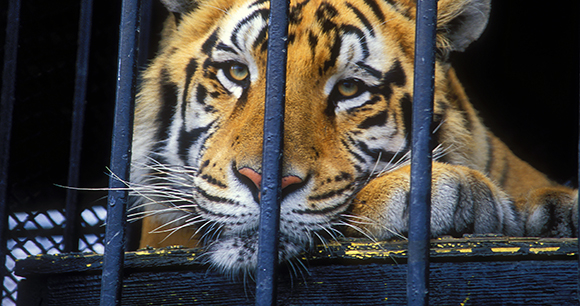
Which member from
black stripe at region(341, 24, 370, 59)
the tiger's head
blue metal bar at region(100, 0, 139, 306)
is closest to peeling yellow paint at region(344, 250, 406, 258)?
the tiger's head

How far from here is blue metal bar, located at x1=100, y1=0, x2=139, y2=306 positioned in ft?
3.10

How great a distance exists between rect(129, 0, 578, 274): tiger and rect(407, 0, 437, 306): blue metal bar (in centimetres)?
30

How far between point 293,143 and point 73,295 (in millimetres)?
673

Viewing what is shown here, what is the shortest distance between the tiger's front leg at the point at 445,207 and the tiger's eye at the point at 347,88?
38 centimetres

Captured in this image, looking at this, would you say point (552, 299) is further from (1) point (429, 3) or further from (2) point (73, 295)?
(2) point (73, 295)

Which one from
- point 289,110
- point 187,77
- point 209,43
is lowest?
point 289,110

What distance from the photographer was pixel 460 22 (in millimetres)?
1848

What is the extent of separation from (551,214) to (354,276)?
2.15 feet

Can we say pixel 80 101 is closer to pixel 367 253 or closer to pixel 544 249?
pixel 367 253

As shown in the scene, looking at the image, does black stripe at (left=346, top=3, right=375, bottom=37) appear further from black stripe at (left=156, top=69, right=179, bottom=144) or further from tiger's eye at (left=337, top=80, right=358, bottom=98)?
black stripe at (left=156, top=69, right=179, bottom=144)

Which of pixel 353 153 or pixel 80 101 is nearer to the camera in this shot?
pixel 353 153

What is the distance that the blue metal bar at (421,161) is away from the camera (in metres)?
0.88

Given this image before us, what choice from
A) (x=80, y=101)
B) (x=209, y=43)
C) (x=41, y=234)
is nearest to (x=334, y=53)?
(x=209, y=43)

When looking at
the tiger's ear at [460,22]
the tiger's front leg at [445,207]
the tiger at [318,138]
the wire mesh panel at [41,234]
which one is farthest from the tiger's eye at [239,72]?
the wire mesh panel at [41,234]
